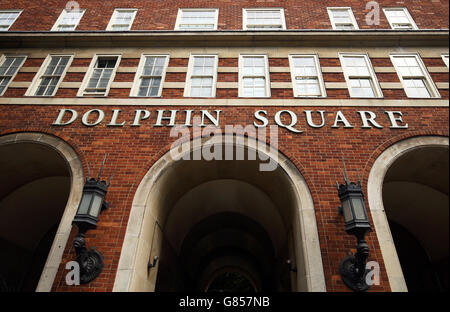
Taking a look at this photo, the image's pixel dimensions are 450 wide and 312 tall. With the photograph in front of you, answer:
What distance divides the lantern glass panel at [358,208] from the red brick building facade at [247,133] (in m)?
0.94

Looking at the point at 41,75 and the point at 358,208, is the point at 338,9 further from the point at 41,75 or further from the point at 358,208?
the point at 41,75

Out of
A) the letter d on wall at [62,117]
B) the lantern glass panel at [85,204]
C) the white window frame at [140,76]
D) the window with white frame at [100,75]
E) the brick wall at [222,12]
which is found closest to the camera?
the lantern glass panel at [85,204]

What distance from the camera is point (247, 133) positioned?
6992 mm

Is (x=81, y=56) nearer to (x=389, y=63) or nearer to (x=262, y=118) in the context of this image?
(x=262, y=118)

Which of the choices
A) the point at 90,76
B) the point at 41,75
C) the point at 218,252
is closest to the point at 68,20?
Result: the point at 41,75

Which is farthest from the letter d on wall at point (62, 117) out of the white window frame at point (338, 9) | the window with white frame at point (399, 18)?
the window with white frame at point (399, 18)

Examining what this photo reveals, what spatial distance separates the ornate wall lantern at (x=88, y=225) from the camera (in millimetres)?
4992

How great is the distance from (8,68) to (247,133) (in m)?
8.29

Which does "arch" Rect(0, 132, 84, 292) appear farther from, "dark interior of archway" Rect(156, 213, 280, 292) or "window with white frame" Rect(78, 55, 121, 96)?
"dark interior of archway" Rect(156, 213, 280, 292)

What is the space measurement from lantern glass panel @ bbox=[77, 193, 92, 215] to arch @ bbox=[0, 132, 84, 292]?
98 cm

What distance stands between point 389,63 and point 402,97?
1.47m

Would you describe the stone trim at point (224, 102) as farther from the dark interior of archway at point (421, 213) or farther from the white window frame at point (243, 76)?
the dark interior of archway at point (421, 213)

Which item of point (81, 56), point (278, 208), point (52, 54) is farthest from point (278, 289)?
point (52, 54)

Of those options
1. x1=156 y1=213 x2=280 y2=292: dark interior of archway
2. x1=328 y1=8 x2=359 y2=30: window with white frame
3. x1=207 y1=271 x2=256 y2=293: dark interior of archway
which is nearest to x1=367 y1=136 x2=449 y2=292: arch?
x1=156 y1=213 x2=280 y2=292: dark interior of archway
